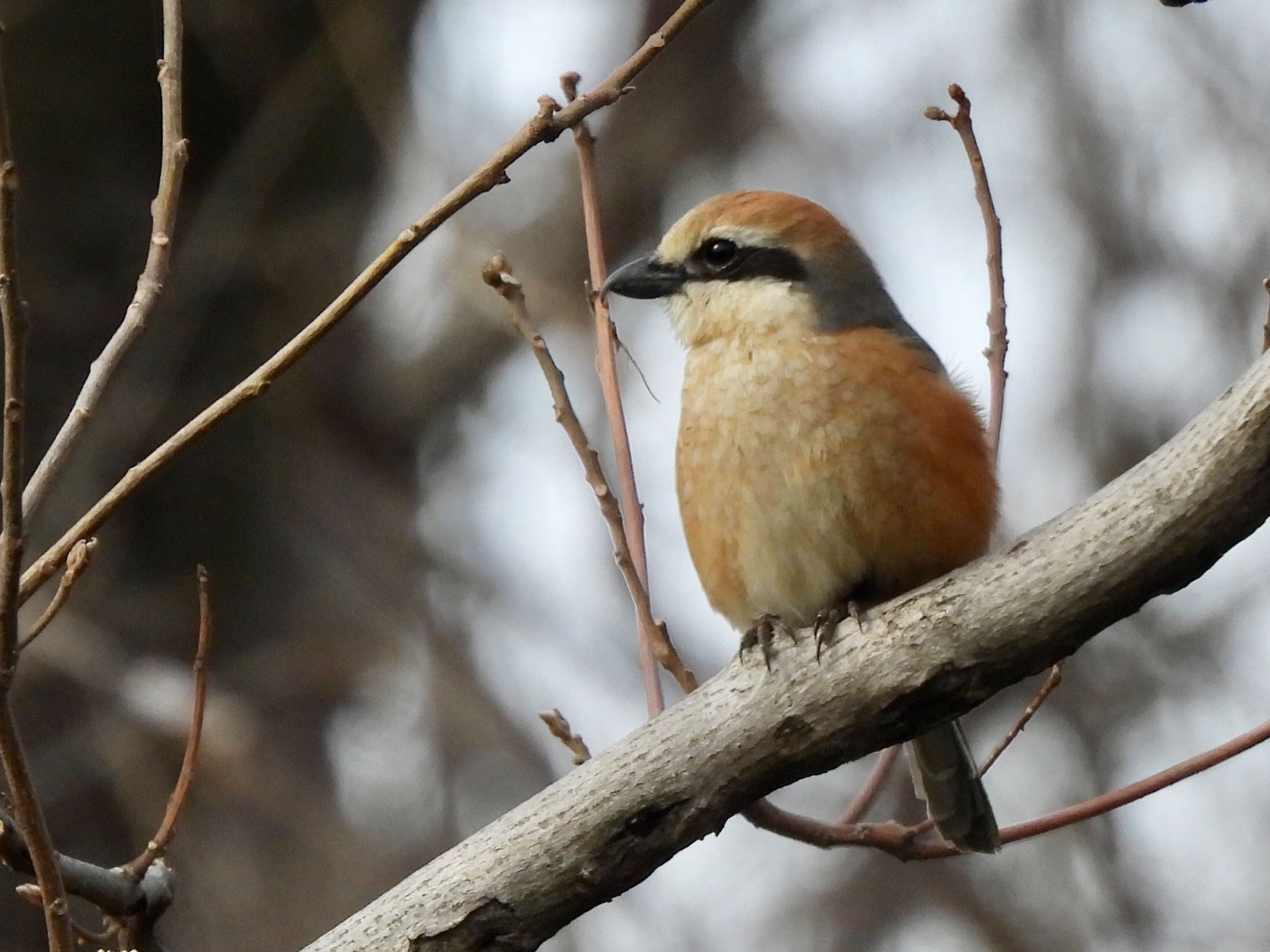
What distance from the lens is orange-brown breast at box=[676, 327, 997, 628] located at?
301 cm

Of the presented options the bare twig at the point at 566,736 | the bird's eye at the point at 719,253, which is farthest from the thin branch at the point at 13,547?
the bird's eye at the point at 719,253

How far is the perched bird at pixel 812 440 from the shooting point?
3020 mm

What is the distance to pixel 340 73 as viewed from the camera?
5.64 metres

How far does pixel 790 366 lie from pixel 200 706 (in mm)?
1412

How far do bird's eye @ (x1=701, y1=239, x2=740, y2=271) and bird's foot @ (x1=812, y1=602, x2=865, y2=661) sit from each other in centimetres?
108

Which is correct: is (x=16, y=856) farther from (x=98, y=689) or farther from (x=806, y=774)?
(x=98, y=689)

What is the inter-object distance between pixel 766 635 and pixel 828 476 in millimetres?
492

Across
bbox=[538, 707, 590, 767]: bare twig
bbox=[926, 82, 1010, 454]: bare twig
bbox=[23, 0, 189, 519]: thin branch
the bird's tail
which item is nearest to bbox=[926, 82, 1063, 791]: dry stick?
bbox=[926, 82, 1010, 454]: bare twig

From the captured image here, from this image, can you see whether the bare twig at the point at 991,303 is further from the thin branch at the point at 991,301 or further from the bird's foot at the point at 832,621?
the bird's foot at the point at 832,621

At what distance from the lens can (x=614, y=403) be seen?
2.84 m

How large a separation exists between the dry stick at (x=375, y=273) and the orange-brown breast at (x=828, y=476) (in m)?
1.05

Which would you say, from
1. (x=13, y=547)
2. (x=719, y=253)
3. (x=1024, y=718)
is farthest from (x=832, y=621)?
(x=13, y=547)

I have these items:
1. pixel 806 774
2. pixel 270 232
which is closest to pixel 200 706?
pixel 806 774

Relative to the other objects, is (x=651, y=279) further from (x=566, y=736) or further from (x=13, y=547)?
(x=13, y=547)
